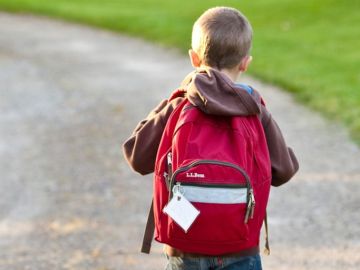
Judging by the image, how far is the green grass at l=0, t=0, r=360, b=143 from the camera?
9750 millimetres

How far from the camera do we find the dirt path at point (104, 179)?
5.09 meters

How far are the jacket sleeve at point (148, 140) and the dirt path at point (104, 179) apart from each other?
1.87 m

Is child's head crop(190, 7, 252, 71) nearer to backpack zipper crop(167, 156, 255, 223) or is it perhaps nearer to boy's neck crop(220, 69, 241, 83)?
boy's neck crop(220, 69, 241, 83)

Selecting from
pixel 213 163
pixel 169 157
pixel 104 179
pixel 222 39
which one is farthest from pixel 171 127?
pixel 104 179

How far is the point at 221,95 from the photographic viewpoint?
2.81 metres

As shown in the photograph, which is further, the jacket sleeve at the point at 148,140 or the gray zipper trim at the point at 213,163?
the jacket sleeve at the point at 148,140

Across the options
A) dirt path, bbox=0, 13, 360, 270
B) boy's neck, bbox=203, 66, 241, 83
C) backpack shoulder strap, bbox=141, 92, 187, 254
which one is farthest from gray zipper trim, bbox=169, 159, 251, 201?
dirt path, bbox=0, 13, 360, 270

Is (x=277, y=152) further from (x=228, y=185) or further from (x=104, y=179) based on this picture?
(x=104, y=179)

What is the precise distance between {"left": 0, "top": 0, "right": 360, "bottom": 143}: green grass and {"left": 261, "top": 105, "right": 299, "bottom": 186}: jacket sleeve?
4803 millimetres

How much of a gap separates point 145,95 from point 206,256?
714 centimetres

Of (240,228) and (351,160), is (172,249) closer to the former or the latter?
(240,228)

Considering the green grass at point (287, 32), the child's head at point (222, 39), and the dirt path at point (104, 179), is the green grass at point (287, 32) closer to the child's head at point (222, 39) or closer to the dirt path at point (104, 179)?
the dirt path at point (104, 179)

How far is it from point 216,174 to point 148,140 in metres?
0.35

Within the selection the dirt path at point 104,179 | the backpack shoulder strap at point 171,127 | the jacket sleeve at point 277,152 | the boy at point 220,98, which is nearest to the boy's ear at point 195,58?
the boy at point 220,98
